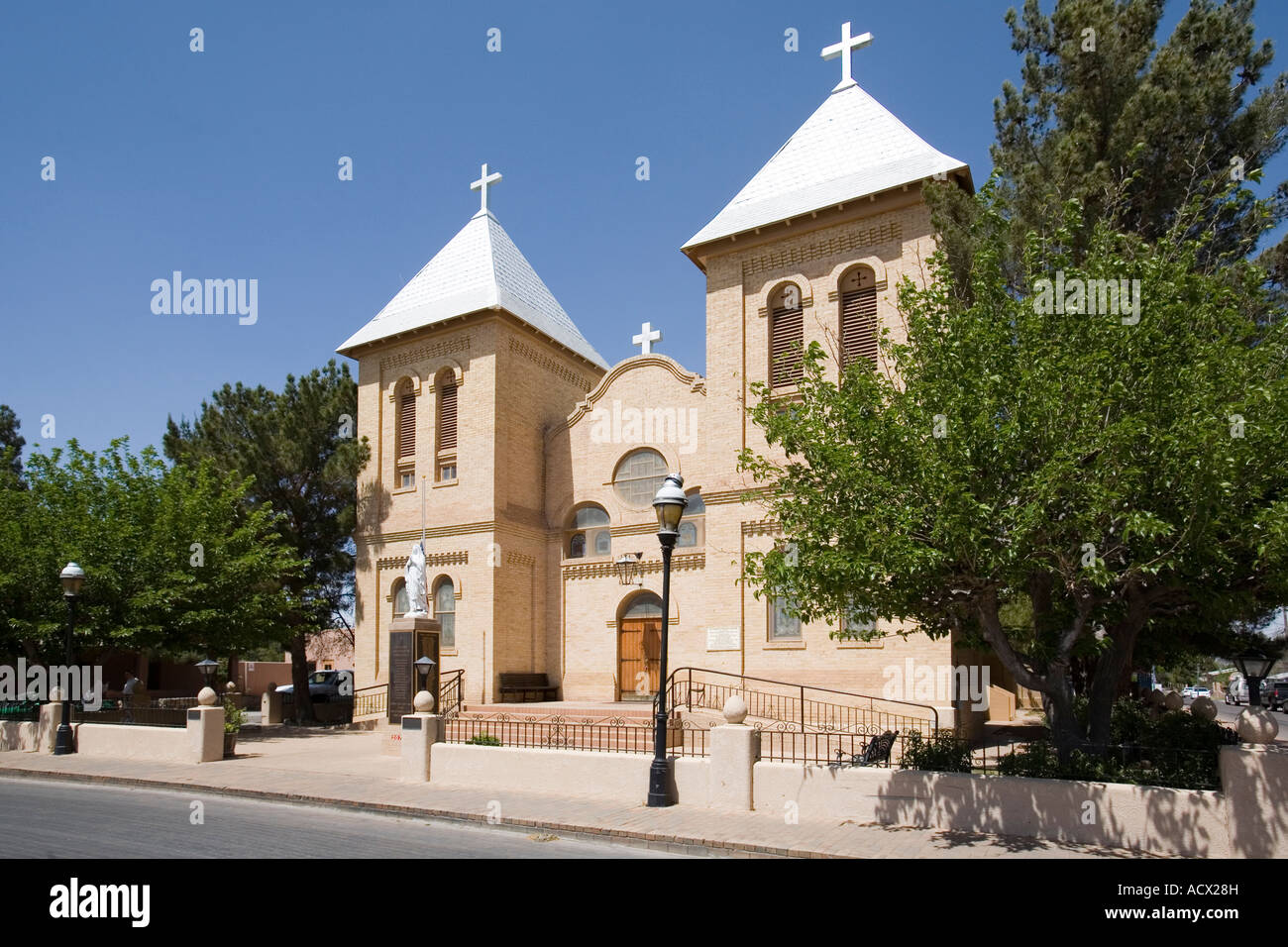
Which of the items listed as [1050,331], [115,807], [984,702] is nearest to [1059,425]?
[1050,331]

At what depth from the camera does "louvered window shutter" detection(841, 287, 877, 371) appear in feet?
65.2

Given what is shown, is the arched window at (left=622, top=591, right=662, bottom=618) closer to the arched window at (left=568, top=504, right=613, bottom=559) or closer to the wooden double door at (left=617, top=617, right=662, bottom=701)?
the wooden double door at (left=617, top=617, right=662, bottom=701)

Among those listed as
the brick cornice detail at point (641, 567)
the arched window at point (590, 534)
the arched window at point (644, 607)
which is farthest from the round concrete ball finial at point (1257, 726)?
the arched window at point (590, 534)

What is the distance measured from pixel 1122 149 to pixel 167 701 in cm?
2505

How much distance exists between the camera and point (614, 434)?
2539 cm

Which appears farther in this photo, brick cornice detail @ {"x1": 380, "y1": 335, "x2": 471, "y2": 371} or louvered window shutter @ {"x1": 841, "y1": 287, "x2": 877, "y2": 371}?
brick cornice detail @ {"x1": 380, "y1": 335, "x2": 471, "y2": 371}

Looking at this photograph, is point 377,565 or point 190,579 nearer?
point 190,579

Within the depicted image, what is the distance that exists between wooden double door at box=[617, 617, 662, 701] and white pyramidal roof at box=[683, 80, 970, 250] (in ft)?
31.8

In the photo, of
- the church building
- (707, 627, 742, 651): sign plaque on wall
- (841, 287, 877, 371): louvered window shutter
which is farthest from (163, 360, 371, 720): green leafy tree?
(841, 287, 877, 371): louvered window shutter

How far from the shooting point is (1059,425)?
973 centimetres

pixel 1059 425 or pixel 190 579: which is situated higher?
pixel 1059 425

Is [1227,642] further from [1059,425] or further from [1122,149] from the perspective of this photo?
[1059,425]

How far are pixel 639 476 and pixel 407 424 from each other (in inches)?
289

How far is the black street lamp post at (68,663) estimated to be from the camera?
60.4ft
